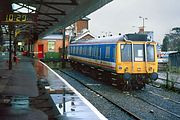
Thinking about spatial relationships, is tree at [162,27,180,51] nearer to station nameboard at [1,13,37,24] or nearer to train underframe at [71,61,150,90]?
train underframe at [71,61,150,90]

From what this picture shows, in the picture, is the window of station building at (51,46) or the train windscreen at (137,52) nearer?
the train windscreen at (137,52)

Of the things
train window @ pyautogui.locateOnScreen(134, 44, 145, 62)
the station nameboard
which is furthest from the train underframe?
A: the station nameboard

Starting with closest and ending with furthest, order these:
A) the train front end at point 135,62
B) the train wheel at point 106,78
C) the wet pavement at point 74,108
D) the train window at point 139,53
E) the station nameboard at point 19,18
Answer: the wet pavement at point 74,108
the station nameboard at point 19,18
the train front end at point 135,62
the train window at point 139,53
the train wheel at point 106,78

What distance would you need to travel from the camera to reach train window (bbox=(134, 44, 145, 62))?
1852 cm

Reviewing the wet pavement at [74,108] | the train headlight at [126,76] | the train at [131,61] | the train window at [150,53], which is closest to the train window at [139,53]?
the train at [131,61]

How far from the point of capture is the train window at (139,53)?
1852 cm

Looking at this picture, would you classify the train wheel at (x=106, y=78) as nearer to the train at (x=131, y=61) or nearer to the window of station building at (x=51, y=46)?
the train at (x=131, y=61)

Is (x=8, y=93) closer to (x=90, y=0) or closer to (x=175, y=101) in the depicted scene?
(x=90, y=0)

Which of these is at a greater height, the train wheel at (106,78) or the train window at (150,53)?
the train window at (150,53)

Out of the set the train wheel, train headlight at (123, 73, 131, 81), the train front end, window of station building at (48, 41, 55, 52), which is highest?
window of station building at (48, 41, 55, 52)

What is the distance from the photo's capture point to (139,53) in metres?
18.7

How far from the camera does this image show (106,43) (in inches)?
810

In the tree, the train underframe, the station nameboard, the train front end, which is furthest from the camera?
the tree

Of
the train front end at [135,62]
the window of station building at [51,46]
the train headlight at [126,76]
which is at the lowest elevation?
the train headlight at [126,76]
